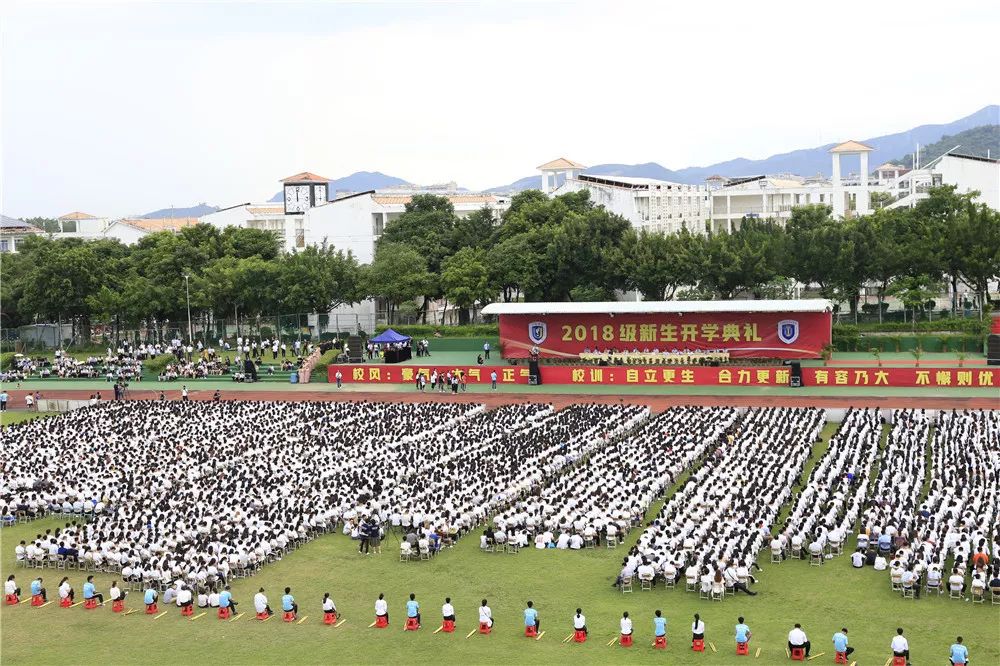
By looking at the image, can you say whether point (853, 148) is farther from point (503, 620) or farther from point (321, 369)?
point (503, 620)

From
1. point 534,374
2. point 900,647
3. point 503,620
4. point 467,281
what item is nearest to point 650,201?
point 467,281

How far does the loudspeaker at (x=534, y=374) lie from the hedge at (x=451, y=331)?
11.0 meters

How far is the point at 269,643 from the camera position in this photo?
17516 millimetres

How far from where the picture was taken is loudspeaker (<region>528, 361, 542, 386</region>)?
43750mm

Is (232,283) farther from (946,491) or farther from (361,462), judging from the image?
(946,491)

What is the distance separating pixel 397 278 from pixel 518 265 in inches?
261

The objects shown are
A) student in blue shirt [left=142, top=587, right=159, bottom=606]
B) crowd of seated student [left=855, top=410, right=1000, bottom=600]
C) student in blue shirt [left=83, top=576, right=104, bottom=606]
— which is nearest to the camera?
crowd of seated student [left=855, top=410, right=1000, bottom=600]

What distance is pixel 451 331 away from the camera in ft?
186

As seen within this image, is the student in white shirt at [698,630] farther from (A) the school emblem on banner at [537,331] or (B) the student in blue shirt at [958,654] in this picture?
(A) the school emblem on banner at [537,331]

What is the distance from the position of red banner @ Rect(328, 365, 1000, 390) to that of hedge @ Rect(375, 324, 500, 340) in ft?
32.1

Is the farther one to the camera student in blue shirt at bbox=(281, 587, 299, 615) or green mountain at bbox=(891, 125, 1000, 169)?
green mountain at bbox=(891, 125, 1000, 169)

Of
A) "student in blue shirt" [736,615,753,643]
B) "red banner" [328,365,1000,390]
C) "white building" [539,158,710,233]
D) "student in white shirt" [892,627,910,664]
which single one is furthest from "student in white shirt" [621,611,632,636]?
"white building" [539,158,710,233]

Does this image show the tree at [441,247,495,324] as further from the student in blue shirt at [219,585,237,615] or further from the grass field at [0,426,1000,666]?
the student in blue shirt at [219,585,237,615]

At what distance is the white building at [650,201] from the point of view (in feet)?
242
